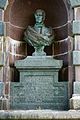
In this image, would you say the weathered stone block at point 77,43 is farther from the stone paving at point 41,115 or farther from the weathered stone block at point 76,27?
the stone paving at point 41,115

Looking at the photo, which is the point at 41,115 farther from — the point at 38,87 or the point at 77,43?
the point at 77,43

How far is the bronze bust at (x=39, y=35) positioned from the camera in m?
10.5

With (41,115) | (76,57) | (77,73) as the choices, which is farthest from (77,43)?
(41,115)

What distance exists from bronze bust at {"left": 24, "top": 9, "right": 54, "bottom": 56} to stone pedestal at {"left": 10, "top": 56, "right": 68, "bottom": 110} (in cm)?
48

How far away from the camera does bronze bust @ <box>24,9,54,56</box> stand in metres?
10.5

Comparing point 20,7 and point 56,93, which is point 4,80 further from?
point 20,7

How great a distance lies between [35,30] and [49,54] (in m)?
0.95

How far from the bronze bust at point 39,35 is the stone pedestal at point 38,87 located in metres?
0.48

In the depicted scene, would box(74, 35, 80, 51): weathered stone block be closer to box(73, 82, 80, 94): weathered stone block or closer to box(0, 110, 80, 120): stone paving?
box(73, 82, 80, 94): weathered stone block

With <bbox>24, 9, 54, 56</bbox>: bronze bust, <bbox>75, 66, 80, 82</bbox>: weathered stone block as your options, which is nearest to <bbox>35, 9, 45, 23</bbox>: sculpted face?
<bbox>24, 9, 54, 56</bbox>: bronze bust

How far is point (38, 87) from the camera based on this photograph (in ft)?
33.5

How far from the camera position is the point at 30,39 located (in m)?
10.6

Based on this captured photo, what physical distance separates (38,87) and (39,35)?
1516 millimetres

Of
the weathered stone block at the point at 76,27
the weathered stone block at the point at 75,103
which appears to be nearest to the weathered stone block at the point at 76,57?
the weathered stone block at the point at 76,27
